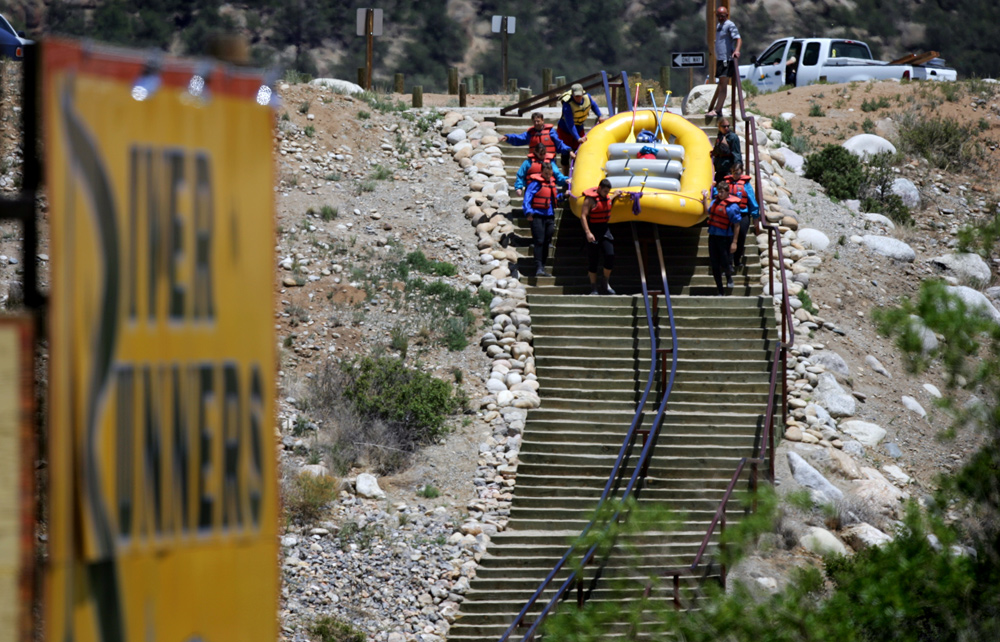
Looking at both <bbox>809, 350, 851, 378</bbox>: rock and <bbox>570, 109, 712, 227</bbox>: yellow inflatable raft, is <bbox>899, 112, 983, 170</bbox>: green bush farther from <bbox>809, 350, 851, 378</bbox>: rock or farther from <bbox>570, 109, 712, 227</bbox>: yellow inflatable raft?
<bbox>809, 350, 851, 378</bbox>: rock

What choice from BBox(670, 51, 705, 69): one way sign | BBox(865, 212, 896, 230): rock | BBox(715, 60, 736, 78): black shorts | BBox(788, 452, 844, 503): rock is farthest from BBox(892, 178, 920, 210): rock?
BBox(788, 452, 844, 503): rock

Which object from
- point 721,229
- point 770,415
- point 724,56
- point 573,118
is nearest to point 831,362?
point 721,229

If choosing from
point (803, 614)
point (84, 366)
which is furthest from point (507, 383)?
point (84, 366)

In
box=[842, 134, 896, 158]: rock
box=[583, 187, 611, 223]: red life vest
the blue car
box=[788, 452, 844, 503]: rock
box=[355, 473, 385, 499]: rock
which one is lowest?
box=[355, 473, 385, 499]: rock

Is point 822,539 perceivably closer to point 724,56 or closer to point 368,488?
point 368,488

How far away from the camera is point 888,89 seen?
24.7 meters

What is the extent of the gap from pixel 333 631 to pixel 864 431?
6.77m

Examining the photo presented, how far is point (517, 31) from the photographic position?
53156mm

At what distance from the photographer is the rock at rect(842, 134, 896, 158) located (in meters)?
21.2

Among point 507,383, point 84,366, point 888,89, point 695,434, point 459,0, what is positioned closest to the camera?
point 84,366

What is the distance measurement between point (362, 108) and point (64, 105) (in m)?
16.7

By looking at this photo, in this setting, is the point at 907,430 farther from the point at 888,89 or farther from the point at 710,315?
the point at 888,89

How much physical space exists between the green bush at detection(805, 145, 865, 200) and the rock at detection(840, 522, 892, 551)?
7990mm

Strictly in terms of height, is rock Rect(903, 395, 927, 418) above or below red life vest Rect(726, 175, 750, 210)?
below
